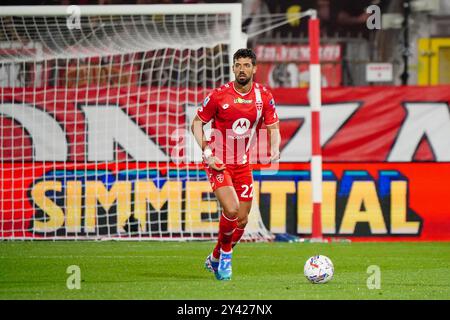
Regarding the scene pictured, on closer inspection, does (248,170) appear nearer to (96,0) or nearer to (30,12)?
(30,12)

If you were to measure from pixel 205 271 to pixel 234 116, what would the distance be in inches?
61.6

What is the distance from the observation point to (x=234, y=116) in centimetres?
1038

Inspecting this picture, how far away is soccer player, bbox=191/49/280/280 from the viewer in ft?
33.1

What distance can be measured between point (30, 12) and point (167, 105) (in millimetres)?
2222

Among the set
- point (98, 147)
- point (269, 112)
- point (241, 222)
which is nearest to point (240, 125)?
point (269, 112)

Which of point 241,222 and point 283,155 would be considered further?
point 283,155

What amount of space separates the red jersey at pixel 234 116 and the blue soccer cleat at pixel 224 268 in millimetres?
909

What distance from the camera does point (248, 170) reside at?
10.4 m

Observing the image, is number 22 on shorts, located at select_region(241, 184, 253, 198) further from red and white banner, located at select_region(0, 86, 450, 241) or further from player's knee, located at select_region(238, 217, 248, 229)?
red and white banner, located at select_region(0, 86, 450, 241)

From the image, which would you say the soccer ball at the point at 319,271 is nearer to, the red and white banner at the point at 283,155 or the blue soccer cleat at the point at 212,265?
the blue soccer cleat at the point at 212,265

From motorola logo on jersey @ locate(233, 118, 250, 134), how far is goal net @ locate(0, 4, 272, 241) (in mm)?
4666

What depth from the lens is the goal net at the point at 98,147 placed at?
15320 mm

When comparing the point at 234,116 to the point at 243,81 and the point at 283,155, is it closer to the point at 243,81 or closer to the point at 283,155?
the point at 243,81

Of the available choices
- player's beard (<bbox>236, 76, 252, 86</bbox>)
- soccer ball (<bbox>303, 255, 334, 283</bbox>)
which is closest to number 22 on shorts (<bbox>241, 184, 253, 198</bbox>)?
player's beard (<bbox>236, 76, 252, 86</bbox>)
